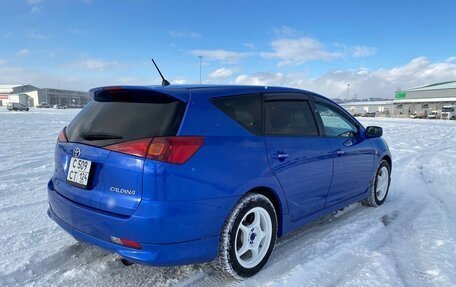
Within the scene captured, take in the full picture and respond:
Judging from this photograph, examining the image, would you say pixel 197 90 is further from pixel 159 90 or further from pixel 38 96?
pixel 38 96

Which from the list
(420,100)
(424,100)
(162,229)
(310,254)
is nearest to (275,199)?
(310,254)

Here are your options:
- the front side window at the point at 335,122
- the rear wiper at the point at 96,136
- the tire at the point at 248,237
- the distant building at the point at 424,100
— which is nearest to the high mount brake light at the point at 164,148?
the rear wiper at the point at 96,136

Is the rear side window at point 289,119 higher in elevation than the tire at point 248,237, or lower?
higher

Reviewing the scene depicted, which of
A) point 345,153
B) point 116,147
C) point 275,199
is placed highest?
point 116,147

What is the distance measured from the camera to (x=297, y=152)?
10.9 feet

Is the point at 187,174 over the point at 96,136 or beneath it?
beneath

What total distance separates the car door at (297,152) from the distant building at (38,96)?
111 metres

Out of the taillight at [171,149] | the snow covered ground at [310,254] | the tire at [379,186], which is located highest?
the taillight at [171,149]

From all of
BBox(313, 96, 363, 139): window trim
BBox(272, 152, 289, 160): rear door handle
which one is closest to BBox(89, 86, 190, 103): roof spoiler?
BBox(272, 152, 289, 160): rear door handle

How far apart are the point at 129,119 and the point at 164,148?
1.48 ft

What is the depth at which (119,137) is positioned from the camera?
2582 millimetres

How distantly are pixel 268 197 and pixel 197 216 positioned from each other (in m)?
0.84

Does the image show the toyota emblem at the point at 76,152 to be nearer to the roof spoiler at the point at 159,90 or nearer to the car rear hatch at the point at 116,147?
the car rear hatch at the point at 116,147

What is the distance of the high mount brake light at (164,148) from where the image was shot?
7.89ft
